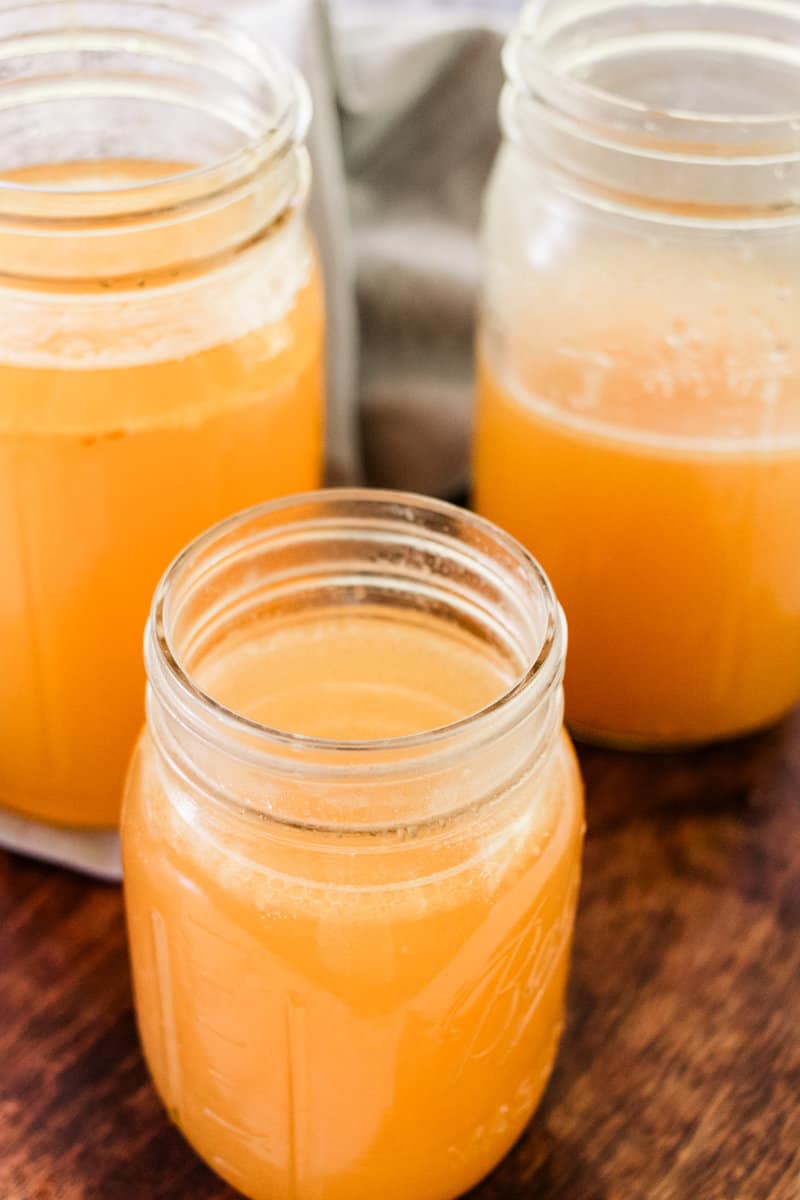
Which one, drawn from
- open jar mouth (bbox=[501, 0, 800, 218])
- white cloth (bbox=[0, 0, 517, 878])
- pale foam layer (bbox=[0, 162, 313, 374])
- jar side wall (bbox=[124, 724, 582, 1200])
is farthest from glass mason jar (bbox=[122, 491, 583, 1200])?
white cloth (bbox=[0, 0, 517, 878])

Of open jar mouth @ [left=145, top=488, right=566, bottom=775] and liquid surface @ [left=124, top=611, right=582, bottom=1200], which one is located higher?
open jar mouth @ [left=145, top=488, right=566, bottom=775]

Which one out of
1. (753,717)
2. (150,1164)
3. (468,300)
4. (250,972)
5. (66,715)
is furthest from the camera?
(468,300)

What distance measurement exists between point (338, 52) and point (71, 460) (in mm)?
452

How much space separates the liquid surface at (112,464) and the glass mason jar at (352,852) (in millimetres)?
80

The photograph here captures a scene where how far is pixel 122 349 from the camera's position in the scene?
763 mm

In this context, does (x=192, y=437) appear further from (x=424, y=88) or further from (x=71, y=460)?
(x=424, y=88)

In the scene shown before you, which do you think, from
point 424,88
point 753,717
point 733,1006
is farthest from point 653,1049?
point 424,88

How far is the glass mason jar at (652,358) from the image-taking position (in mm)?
821

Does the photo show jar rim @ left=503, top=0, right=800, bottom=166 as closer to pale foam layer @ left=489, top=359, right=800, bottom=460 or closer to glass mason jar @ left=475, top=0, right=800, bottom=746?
glass mason jar @ left=475, top=0, right=800, bottom=746

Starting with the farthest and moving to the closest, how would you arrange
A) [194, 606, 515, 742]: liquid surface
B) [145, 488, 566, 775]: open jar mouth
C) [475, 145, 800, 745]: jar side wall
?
1. [475, 145, 800, 745]: jar side wall
2. [194, 606, 515, 742]: liquid surface
3. [145, 488, 566, 775]: open jar mouth

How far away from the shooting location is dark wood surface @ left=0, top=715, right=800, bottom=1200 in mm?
742

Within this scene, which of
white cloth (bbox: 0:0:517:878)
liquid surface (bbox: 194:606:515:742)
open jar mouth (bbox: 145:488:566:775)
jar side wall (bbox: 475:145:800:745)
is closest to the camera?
open jar mouth (bbox: 145:488:566:775)

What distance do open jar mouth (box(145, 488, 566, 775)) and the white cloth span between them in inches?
13.2

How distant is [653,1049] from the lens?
31.6 inches
